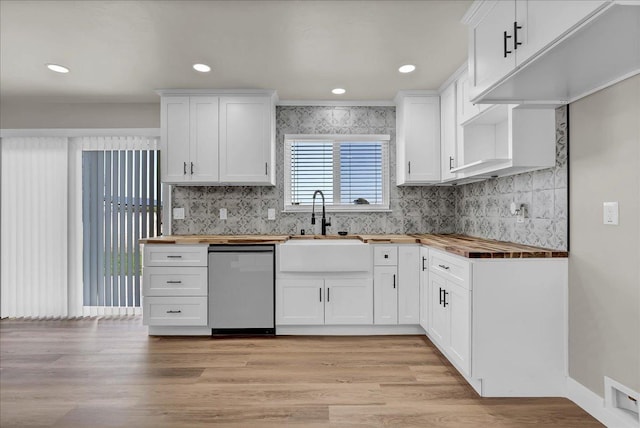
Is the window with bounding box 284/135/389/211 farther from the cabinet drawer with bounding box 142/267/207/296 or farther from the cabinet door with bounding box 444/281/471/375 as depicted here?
the cabinet door with bounding box 444/281/471/375

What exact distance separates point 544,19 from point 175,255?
10.4ft

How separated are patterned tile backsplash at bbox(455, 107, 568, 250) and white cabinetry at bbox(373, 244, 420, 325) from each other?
0.72m

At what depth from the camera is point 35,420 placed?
1970 mm

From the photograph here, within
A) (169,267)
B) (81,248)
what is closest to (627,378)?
(169,267)

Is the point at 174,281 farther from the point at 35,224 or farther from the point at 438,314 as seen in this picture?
the point at 438,314

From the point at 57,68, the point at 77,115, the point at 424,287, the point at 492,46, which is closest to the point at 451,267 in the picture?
the point at 424,287

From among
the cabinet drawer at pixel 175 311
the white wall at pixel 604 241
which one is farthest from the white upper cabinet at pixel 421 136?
the cabinet drawer at pixel 175 311

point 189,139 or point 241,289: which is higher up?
point 189,139

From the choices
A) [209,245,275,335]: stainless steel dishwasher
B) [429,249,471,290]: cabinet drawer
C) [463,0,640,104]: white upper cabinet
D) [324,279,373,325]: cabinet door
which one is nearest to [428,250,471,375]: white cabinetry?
[429,249,471,290]: cabinet drawer

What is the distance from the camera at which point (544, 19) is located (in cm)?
153

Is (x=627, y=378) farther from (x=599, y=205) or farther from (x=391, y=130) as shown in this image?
(x=391, y=130)

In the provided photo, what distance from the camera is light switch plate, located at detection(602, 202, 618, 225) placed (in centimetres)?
184

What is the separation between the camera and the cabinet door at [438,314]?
2.65 metres

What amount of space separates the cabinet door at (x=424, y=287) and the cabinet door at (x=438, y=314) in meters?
0.08
